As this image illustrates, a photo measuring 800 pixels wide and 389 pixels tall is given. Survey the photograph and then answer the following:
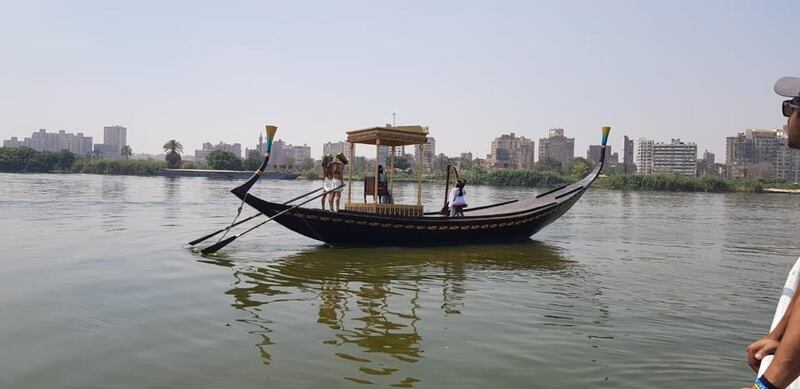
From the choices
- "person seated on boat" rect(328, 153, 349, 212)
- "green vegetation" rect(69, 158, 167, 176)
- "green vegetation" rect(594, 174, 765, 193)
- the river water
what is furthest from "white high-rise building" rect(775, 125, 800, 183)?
"person seated on boat" rect(328, 153, 349, 212)

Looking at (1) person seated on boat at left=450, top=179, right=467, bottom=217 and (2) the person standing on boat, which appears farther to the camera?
(1) person seated on boat at left=450, top=179, right=467, bottom=217

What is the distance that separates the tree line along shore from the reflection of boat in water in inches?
2024

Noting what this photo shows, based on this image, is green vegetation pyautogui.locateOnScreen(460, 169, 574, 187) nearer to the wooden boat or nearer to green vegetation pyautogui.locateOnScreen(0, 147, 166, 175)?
green vegetation pyautogui.locateOnScreen(0, 147, 166, 175)

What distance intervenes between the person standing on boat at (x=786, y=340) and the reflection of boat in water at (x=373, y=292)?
10.3ft

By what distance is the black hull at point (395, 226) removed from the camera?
1199 centimetres

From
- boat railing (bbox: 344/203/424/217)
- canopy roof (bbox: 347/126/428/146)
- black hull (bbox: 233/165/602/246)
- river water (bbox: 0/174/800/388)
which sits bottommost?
river water (bbox: 0/174/800/388)

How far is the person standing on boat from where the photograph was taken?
1.67 metres

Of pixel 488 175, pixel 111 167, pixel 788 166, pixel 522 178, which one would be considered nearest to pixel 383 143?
pixel 522 178

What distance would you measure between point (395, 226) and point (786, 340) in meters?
11.0

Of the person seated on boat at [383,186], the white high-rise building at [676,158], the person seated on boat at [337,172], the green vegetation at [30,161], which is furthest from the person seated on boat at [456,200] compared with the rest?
the white high-rise building at [676,158]

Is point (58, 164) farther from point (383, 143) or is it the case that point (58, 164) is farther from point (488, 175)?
point (383, 143)

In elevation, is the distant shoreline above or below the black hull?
above

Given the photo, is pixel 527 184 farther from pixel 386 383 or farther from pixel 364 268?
pixel 386 383

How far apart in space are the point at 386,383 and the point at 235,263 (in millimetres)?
6349
